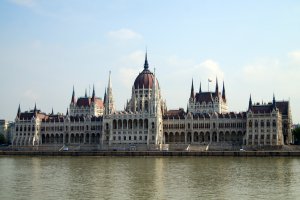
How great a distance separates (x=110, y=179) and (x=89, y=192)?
9.22 m

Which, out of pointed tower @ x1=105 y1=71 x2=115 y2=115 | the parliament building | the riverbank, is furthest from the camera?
pointed tower @ x1=105 y1=71 x2=115 y2=115

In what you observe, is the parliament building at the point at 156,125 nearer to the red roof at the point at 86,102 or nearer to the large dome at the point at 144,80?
the large dome at the point at 144,80

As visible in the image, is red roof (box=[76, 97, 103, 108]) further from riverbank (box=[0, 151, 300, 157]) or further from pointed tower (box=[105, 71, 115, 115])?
riverbank (box=[0, 151, 300, 157])

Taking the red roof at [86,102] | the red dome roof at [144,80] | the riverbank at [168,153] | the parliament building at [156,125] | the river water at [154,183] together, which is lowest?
the river water at [154,183]

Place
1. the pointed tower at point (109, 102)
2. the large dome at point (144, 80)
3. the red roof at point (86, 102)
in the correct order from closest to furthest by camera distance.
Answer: the pointed tower at point (109, 102), the large dome at point (144, 80), the red roof at point (86, 102)

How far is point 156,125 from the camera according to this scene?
392ft

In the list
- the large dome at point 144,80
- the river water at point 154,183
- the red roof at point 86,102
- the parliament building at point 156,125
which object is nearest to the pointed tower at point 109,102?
the parliament building at point 156,125

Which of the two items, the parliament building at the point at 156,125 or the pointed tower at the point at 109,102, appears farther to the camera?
the pointed tower at the point at 109,102

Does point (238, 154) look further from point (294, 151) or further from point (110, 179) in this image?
point (110, 179)

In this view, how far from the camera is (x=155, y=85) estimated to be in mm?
124562

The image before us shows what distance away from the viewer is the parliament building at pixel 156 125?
112750 millimetres

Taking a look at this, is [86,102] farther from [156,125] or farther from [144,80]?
[156,125]

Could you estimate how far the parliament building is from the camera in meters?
113

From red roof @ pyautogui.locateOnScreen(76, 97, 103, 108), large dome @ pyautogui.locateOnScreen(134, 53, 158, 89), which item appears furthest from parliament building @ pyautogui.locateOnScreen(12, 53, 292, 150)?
red roof @ pyautogui.locateOnScreen(76, 97, 103, 108)
